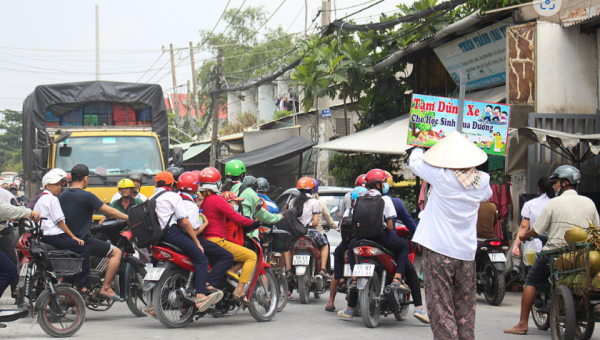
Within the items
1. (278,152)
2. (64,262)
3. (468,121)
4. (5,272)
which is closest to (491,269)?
(468,121)

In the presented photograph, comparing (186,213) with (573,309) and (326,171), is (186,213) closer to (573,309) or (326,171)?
(573,309)

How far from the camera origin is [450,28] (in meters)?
12.4

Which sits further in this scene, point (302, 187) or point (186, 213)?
point (302, 187)

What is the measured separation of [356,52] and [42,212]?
10634mm

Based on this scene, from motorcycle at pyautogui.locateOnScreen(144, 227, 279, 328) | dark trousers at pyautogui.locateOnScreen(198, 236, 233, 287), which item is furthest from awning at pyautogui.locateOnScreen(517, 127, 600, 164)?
dark trousers at pyautogui.locateOnScreen(198, 236, 233, 287)

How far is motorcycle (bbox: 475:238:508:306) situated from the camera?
8.61 meters

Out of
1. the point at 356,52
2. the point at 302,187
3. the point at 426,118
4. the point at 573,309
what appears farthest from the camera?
the point at 356,52

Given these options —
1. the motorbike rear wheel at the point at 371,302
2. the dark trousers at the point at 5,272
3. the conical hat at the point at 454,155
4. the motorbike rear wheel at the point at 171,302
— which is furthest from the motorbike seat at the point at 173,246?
the conical hat at the point at 454,155

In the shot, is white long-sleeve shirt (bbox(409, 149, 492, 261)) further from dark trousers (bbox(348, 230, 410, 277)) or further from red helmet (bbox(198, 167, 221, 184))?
red helmet (bbox(198, 167, 221, 184))

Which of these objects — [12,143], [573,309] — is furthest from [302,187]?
[12,143]

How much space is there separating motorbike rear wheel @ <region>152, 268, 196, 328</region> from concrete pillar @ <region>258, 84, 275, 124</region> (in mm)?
39168

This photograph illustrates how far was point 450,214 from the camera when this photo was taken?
4539 mm

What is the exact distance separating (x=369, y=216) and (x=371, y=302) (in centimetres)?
94

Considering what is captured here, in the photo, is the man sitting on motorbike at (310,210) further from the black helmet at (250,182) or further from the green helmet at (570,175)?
the green helmet at (570,175)
